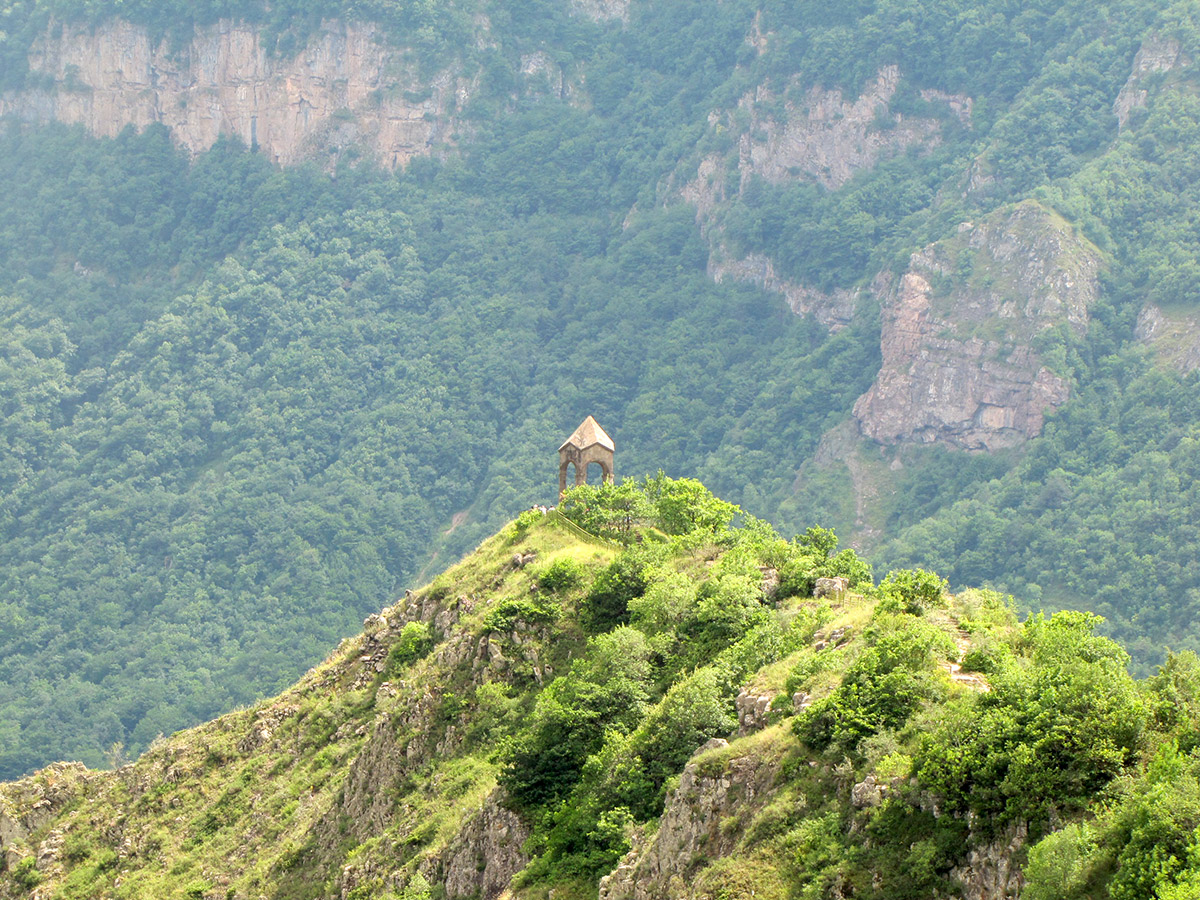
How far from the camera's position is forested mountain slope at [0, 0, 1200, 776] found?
138 m

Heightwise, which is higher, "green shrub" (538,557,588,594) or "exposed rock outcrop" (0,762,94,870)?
"green shrub" (538,557,588,594)

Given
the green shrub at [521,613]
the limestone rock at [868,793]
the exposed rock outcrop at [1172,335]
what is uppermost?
the exposed rock outcrop at [1172,335]

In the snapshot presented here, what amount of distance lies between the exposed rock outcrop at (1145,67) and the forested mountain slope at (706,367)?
15.7 inches

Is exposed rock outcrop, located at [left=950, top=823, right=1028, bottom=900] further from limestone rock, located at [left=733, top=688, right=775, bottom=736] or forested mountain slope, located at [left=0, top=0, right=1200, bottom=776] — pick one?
forested mountain slope, located at [left=0, top=0, right=1200, bottom=776]

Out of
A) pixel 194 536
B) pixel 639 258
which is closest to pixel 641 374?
pixel 639 258

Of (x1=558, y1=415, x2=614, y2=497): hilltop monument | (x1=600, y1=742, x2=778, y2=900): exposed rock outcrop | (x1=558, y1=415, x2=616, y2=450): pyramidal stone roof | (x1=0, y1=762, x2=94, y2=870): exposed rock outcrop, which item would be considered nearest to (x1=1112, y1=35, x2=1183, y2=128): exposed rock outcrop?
(x1=558, y1=415, x2=616, y2=450): pyramidal stone roof

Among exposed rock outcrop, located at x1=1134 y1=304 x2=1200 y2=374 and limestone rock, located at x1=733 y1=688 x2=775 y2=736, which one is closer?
limestone rock, located at x1=733 y1=688 x2=775 y2=736

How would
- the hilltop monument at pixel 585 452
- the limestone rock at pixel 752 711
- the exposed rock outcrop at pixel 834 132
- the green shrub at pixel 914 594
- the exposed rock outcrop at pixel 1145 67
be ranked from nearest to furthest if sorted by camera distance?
the limestone rock at pixel 752 711 → the green shrub at pixel 914 594 → the hilltop monument at pixel 585 452 → the exposed rock outcrop at pixel 1145 67 → the exposed rock outcrop at pixel 834 132

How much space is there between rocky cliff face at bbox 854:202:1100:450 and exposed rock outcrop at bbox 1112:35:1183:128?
19.2 metres

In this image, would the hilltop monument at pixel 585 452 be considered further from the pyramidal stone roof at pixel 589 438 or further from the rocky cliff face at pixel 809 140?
the rocky cliff face at pixel 809 140

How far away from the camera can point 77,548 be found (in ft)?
524

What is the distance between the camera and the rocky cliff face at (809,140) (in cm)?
18062

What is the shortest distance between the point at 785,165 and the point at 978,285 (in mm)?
41895

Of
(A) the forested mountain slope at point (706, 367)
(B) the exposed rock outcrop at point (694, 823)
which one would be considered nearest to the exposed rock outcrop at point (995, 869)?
(B) the exposed rock outcrop at point (694, 823)
